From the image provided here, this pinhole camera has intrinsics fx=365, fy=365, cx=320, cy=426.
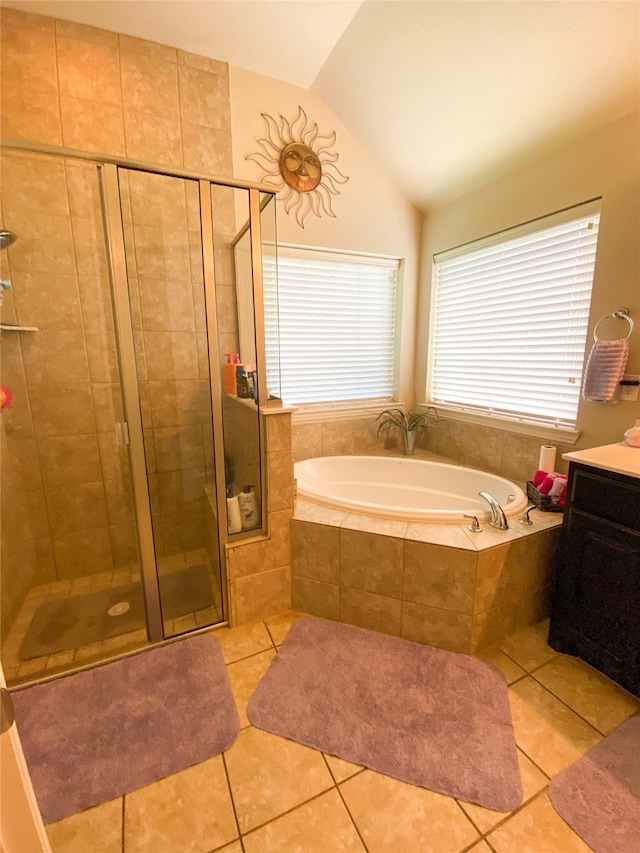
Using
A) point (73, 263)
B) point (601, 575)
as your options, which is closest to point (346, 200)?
point (73, 263)

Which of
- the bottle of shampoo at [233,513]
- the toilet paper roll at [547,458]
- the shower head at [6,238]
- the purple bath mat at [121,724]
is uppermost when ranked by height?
the shower head at [6,238]

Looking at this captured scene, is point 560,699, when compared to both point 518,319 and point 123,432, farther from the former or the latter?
point 123,432

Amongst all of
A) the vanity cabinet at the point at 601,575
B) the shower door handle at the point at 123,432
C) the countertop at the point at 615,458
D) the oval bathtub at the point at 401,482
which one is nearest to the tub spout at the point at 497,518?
the vanity cabinet at the point at 601,575

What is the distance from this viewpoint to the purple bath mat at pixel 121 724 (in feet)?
3.80

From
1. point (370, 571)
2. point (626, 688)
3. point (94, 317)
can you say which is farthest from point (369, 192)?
point (626, 688)

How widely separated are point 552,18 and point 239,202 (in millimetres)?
1473

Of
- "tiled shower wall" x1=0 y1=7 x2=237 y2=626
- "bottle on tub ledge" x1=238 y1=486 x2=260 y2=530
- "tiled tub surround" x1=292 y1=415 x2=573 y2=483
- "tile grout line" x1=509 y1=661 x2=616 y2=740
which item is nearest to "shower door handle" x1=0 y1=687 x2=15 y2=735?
"bottle on tub ledge" x1=238 y1=486 x2=260 y2=530

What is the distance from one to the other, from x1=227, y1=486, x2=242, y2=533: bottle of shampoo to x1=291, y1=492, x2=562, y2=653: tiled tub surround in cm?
28

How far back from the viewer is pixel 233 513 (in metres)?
1.82

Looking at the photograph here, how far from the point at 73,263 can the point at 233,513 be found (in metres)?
1.55

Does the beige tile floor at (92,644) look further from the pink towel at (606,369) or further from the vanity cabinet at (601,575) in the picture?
the pink towel at (606,369)

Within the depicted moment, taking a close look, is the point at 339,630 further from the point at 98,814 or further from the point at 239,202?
the point at 239,202

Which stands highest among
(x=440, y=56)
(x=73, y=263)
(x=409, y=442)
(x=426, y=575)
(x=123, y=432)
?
(x=440, y=56)

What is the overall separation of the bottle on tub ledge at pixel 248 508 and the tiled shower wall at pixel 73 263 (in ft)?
0.90
